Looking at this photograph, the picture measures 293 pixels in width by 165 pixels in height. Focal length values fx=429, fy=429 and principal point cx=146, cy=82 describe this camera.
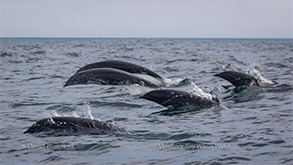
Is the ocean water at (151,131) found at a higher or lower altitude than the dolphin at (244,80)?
lower

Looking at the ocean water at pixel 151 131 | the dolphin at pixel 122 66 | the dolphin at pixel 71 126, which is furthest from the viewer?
the dolphin at pixel 122 66

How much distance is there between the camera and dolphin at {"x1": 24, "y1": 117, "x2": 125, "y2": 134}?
7891 mm

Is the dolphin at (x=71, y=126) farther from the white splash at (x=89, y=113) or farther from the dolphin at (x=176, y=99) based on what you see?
the dolphin at (x=176, y=99)

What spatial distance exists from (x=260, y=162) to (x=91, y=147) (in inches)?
107

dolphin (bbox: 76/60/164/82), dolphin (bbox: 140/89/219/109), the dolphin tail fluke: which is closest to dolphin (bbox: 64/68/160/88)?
dolphin (bbox: 76/60/164/82)

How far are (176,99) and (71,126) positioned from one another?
3.09 metres

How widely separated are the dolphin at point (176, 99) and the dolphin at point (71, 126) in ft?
7.83

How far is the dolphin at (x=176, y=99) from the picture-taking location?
10.2 metres

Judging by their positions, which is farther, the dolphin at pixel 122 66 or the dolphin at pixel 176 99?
the dolphin at pixel 122 66

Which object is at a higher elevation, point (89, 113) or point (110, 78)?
point (110, 78)

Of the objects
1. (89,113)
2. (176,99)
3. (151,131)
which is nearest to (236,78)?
(176,99)

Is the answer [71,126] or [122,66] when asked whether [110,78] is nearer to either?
[122,66]

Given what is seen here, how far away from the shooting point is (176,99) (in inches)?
399

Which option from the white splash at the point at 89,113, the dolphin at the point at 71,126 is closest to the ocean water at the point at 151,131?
the white splash at the point at 89,113
